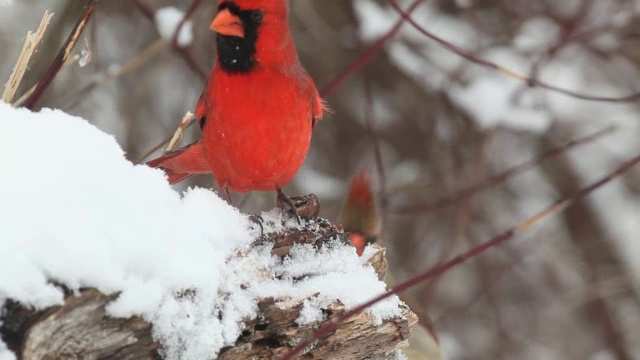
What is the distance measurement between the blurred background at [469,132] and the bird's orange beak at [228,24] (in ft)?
5.25

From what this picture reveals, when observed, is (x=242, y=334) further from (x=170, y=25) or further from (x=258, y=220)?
(x=170, y=25)

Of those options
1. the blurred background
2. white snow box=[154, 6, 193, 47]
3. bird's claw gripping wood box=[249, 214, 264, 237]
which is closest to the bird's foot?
bird's claw gripping wood box=[249, 214, 264, 237]

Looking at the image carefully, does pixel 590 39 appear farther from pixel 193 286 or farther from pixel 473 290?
pixel 193 286

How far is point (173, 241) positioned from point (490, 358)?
3.32 meters

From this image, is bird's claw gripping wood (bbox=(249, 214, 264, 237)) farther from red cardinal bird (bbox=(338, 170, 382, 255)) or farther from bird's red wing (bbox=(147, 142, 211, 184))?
red cardinal bird (bbox=(338, 170, 382, 255))

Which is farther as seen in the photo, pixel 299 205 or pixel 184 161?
pixel 184 161

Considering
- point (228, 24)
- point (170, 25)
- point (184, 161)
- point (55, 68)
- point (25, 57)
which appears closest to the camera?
point (25, 57)

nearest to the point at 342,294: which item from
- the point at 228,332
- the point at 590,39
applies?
the point at 228,332

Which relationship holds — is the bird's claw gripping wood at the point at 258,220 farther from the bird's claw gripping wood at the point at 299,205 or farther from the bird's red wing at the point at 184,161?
the bird's red wing at the point at 184,161

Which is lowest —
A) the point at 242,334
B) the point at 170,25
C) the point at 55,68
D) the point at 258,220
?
the point at 242,334

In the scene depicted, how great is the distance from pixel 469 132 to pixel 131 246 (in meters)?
2.96

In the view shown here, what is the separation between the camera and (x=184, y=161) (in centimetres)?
204

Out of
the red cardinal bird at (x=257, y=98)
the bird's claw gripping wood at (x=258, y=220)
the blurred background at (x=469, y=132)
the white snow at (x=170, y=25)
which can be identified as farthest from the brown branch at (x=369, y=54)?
the blurred background at (x=469, y=132)

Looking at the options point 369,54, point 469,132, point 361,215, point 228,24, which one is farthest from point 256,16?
point 469,132
